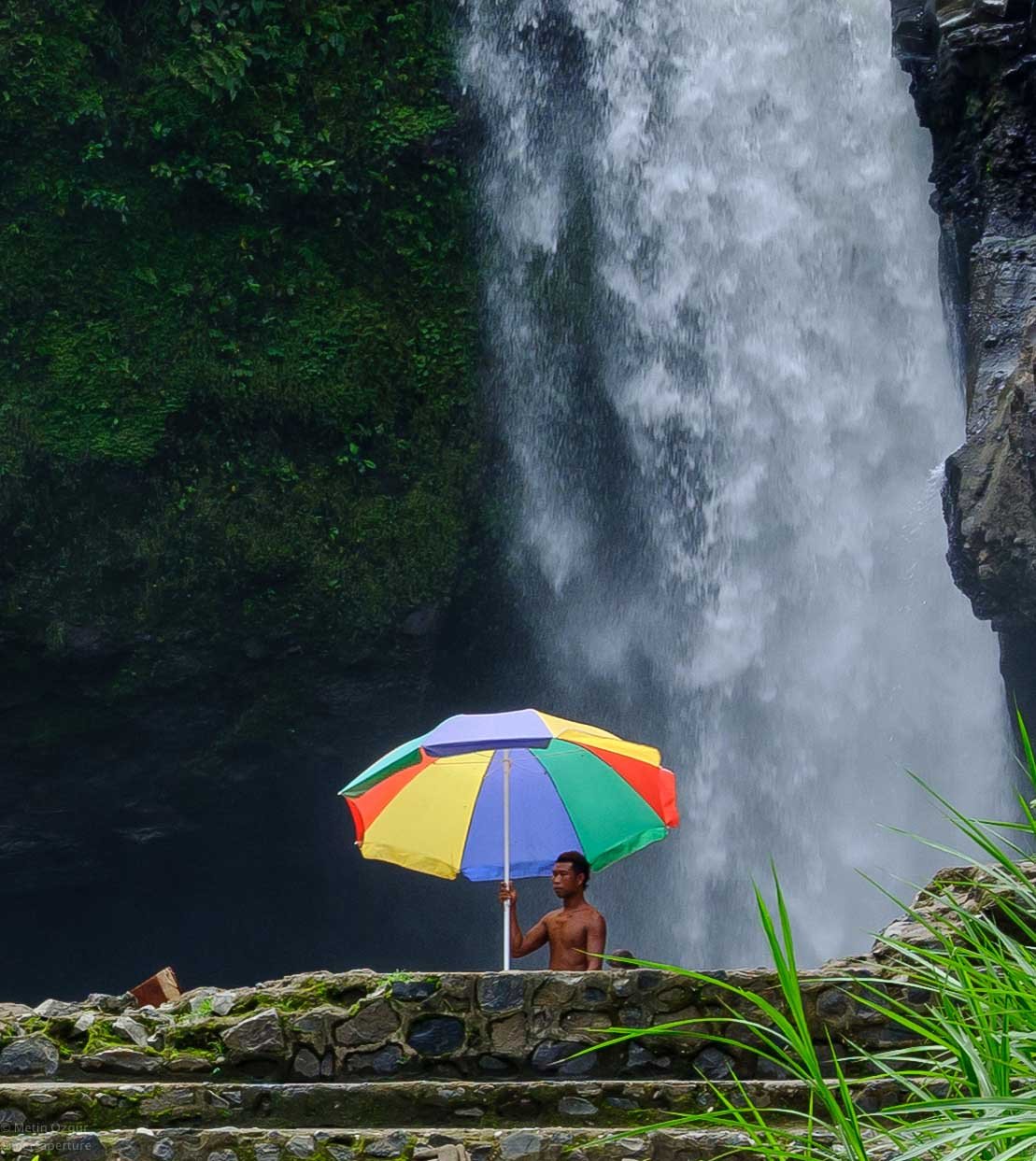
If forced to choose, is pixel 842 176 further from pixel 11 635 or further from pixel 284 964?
pixel 284 964

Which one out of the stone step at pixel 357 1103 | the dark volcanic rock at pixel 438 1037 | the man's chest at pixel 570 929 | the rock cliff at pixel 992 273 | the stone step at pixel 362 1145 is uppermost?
the rock cliff at pixel 992 273

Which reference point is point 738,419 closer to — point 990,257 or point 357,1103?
point 990,257

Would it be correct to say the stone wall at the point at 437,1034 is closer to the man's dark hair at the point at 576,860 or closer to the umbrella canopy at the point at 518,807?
the man's dark hair at the point at 576,860

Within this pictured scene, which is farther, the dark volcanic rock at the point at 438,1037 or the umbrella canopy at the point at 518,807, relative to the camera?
the umbrella canopy at the point at 518,807

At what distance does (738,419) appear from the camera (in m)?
14.1

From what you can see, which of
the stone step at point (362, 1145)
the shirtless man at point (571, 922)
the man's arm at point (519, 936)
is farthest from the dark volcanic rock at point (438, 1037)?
the man's arm at point (519, 936)

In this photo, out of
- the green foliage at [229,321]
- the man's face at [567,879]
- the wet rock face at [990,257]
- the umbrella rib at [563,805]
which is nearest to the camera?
the man's face at [567,879]

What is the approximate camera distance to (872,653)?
45.9 feet

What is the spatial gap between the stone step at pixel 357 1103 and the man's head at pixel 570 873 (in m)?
1.36

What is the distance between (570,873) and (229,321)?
31.1 ft

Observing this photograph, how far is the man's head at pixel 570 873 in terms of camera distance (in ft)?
17.3

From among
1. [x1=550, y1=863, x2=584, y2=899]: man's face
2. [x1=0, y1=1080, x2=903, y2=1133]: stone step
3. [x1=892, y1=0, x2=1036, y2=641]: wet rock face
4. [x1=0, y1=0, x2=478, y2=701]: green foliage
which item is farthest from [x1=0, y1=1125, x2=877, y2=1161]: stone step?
[x1=0, y1=0, x2=478, y2=701]: green foliage

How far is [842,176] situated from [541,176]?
3.12 meters

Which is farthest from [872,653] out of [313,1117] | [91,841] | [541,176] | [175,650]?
[313,1117]
